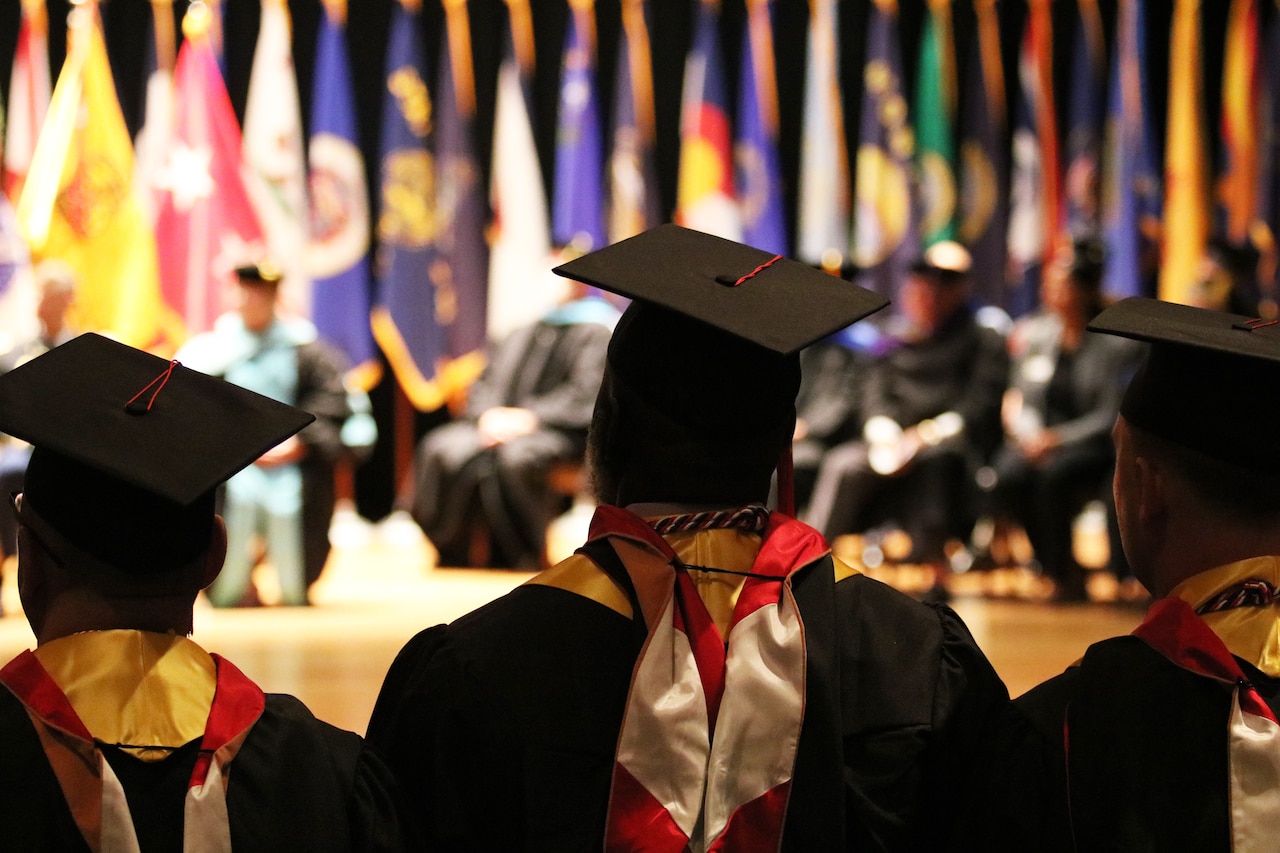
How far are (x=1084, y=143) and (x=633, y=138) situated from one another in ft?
9.37

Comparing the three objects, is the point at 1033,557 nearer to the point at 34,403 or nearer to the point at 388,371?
the point at 388,371

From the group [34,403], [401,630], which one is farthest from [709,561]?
[401,630]

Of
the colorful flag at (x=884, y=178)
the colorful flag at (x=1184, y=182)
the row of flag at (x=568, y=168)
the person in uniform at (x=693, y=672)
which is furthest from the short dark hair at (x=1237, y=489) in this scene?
the colorful flag at (x=1184, y=182)

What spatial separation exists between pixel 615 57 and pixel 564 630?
840cm

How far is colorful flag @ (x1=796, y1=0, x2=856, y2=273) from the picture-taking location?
9203 mm

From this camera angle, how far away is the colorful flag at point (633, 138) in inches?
354

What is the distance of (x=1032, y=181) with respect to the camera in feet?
30.3

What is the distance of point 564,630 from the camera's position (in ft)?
4.93

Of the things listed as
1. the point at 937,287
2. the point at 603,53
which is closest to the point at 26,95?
the point at 603,53

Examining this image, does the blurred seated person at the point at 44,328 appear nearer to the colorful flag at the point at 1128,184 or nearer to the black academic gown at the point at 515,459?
the black academic gown at the point at 515,459

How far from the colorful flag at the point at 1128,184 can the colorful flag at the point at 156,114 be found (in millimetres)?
5720

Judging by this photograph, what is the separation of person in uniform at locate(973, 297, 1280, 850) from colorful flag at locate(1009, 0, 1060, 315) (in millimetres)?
7897

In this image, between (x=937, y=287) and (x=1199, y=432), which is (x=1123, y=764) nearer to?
(x=1199, y=432)

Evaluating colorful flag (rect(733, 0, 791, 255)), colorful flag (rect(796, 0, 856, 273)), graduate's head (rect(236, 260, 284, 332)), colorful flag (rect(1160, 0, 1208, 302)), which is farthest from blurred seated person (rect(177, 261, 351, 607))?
colorful flag (rect(1160, 0, 1208, 302))
